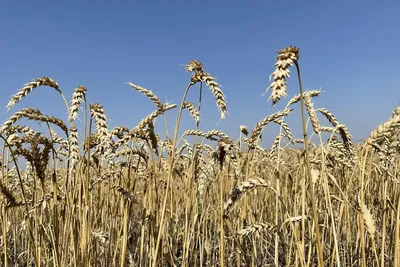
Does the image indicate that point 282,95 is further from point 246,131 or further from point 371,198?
point 371,198

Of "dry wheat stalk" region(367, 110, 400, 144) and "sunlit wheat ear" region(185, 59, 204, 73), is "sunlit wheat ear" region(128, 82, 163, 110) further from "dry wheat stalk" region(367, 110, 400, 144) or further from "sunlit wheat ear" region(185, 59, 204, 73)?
"dry wheat stalk" region(367, 110, 400, 144)

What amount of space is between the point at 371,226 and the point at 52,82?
53.6 inches

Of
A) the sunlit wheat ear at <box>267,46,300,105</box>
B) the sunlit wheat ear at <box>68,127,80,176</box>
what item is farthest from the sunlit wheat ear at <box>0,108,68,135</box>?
the sunlit wheat ear at <box>267,46,300,105</box>

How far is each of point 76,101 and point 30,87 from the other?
0.22 meters

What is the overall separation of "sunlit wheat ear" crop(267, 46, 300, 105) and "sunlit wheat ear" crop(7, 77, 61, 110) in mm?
947

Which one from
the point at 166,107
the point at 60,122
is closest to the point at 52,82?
the point at 60,122

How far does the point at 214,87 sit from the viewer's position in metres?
1.54

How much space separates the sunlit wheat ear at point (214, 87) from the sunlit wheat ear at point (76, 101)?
48 cm

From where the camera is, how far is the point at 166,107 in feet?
6.51

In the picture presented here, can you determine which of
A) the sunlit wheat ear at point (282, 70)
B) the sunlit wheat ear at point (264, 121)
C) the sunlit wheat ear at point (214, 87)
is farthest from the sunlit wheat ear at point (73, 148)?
the sunlit wheat ear at point (264, 121)

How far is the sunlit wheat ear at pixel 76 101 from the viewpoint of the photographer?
1457mm

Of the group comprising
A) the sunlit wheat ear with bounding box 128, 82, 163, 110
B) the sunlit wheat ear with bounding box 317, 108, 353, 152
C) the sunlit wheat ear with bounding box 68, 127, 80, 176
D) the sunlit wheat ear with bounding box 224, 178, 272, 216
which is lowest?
the sunlit wheat ear with bounding box 224, 178, 272, 216

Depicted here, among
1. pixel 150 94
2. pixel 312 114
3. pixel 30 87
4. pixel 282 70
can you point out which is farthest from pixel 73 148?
pixel 312 114

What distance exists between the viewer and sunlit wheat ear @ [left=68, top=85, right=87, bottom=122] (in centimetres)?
146
